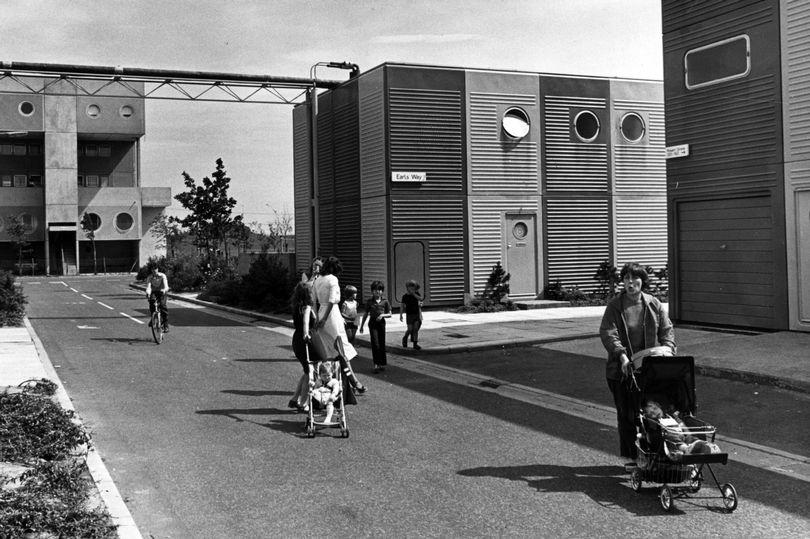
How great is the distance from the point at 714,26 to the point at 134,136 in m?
64.6

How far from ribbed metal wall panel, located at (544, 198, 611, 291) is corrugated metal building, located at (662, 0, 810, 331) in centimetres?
929

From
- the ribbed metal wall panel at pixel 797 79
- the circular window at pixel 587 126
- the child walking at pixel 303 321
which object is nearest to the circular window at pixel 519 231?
the circular window at pixel 587 126

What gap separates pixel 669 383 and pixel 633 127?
2302 cm

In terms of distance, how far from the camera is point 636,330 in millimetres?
6883

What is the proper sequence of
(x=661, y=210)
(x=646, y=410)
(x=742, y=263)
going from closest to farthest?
1. (x=646, y=410)
2. (x=742, y=263)
3. (x=661, y=210)

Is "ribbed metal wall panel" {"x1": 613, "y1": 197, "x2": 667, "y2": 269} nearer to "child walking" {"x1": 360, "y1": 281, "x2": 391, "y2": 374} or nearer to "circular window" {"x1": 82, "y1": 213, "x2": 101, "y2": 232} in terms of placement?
"child walking" {"x1": 360, "y1": 281, "x2": 391, "y2": 374}

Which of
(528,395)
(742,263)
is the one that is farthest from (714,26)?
(528,395)

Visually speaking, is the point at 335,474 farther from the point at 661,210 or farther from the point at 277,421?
the point at 661,210

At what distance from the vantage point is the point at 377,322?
1322 cm

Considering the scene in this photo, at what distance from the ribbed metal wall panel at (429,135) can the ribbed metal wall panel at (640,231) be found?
6184 millimetres

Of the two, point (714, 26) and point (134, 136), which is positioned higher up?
point (134, 136)

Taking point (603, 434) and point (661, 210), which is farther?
point (661, 210)

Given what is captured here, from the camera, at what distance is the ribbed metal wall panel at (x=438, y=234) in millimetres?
24688

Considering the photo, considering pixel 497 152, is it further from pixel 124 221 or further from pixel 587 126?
pixel 124 221
